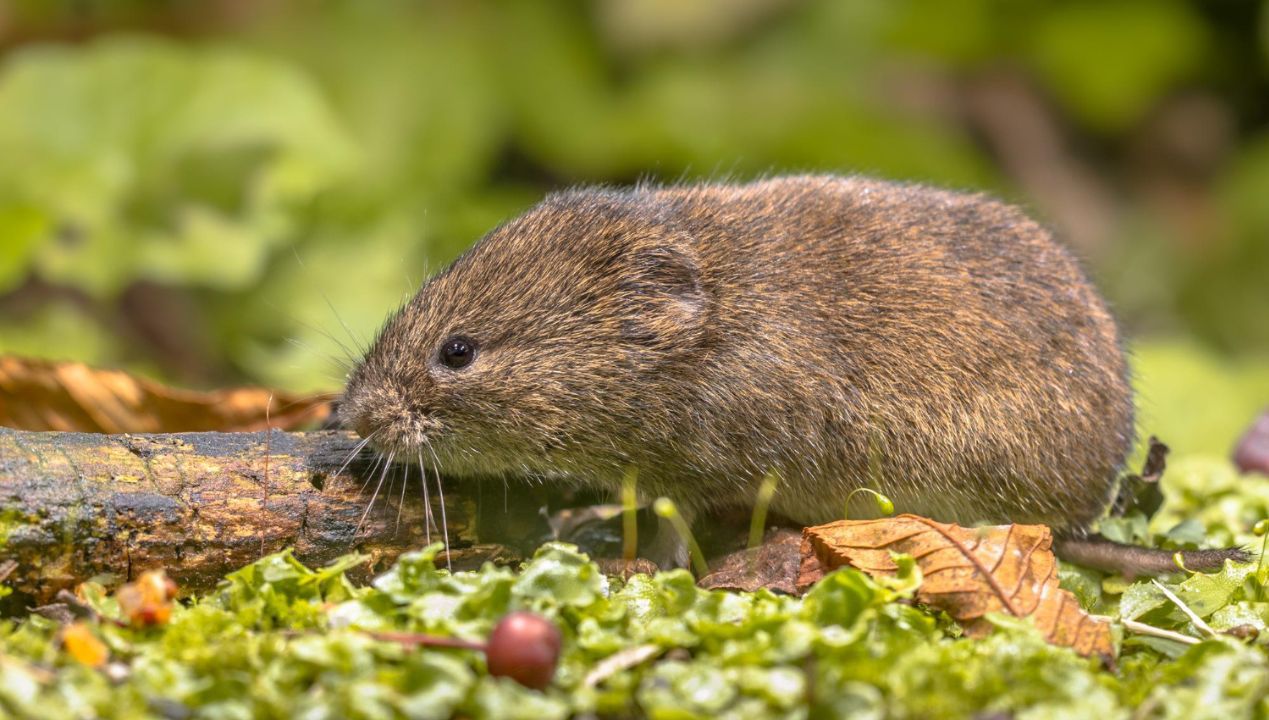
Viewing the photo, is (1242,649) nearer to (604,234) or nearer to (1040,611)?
(1040,611)

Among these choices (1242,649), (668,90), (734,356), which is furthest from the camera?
(668,90)

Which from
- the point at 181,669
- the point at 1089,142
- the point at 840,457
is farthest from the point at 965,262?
the point at 1089,142

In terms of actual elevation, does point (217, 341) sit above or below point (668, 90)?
below

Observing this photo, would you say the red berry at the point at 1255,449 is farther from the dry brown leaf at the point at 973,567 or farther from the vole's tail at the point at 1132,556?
the dry brown leaf at the point at 973,567

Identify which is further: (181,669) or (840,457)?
(840,457)

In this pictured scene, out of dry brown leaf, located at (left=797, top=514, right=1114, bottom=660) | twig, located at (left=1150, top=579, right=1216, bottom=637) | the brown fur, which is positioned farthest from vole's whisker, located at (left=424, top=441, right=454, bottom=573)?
twig, located at (left=1150, top=579, right=1216, bottom=637)

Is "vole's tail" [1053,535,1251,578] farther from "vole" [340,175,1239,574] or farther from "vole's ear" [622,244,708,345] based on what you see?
"vole's ear" [622,244,708,345]

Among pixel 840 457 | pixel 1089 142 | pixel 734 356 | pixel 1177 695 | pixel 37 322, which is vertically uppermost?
pixel 1089 142

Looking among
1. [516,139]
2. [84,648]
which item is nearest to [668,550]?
[84,648]

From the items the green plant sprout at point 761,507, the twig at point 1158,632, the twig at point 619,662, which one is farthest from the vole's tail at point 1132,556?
the twig at point 619,662
